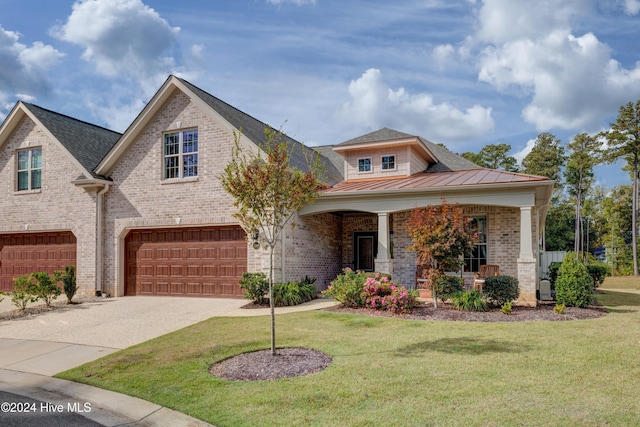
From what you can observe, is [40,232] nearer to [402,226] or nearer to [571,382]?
[402,226]

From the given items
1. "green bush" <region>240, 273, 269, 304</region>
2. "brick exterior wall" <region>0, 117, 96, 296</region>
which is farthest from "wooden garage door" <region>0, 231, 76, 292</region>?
"green bush" <region>240, 273, 269, 304</region>

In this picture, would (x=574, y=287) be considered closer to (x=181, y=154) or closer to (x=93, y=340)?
(x=93, y=340)

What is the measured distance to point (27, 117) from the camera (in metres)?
18.2

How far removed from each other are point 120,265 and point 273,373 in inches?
461

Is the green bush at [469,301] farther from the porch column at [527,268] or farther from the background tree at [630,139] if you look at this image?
the background tree at [630,139]

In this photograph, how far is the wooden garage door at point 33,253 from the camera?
17344mm

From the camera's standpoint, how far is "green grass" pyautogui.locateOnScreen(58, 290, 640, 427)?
4938mm

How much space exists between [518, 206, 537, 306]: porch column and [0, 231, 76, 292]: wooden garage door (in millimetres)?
15295

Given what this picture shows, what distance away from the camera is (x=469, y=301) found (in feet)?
38.7

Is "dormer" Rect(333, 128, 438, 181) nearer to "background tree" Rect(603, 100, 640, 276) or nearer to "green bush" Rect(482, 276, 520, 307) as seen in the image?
"green bush" Rect(482, 276, 520, 307)

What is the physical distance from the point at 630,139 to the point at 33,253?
41.9m

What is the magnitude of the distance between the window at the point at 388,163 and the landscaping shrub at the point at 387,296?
6.76m

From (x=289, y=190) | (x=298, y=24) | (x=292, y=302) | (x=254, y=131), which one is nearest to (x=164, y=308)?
(x=292, y=302)

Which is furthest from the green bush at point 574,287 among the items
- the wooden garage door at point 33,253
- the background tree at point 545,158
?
the background tree at point 545,158
